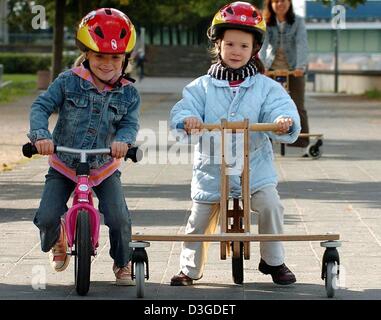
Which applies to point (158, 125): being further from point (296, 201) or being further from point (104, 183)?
point (104, 183)

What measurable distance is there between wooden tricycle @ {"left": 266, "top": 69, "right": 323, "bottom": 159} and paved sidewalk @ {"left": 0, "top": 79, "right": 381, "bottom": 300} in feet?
0.48

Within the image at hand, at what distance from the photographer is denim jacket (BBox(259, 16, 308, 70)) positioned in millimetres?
15866

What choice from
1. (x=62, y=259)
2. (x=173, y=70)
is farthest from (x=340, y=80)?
(x=62, y=259)

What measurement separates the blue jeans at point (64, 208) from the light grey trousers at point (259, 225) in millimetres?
368

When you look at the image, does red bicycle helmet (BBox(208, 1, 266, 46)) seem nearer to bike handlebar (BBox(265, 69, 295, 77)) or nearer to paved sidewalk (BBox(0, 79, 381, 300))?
paved sidewalk (BBox(0, 79, 381, 300))

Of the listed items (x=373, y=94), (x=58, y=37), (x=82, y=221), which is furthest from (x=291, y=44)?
(x=373, y=94)

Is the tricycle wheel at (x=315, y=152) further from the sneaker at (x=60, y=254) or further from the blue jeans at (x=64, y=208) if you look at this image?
the blue jeans at (x=64, y=208)

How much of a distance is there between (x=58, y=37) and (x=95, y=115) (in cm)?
2534

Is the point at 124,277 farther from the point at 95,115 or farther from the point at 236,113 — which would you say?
the point at 236,113

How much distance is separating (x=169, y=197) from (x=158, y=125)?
11.2 metres

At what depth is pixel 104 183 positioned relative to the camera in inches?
299

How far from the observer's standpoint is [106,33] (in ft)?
24.4

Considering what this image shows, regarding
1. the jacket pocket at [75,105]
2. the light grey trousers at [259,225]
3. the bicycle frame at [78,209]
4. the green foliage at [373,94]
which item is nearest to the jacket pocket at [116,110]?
the jacket pocket at [75,105]

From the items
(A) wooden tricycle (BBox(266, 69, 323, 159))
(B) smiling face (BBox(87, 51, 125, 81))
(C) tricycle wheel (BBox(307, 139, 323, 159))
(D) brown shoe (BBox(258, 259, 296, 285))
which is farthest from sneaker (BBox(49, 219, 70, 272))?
(C) tricycle wheel (BBox(307, 139, 323, 159))
